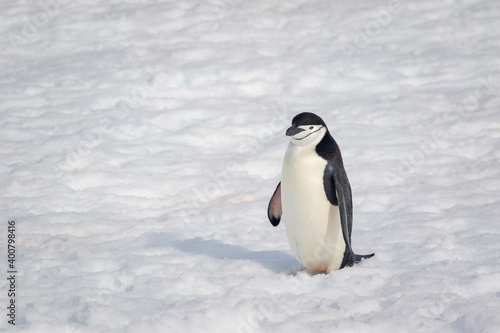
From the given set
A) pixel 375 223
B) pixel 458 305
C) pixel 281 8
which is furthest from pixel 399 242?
pixel 281 8

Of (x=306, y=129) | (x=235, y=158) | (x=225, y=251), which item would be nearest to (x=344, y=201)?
(x=306, y=129)

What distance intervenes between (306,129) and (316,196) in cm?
34

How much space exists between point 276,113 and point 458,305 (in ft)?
12.8

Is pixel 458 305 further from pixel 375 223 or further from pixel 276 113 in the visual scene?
pixel 276 113

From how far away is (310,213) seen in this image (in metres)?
3.08

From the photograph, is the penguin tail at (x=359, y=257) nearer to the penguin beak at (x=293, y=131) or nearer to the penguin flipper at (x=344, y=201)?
the penguin flipper at (x=344, y=201)

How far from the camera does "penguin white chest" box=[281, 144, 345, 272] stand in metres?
3.04

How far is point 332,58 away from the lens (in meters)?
7.57

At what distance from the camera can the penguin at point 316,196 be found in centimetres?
302

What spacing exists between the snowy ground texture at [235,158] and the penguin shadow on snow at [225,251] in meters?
0.02

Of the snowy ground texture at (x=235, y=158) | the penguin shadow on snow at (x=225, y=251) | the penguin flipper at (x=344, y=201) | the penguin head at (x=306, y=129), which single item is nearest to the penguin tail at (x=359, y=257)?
the snowy ground texture at (x=235, y=158)

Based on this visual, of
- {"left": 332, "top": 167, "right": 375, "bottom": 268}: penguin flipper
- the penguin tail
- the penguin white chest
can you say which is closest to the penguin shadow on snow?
the penguin white chest

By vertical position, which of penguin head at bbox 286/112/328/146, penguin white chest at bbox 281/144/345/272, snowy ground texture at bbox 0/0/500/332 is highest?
penguin head at bbox 286/112/328/146

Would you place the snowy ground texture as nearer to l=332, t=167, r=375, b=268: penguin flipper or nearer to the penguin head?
l=332, t=167, r=375, b=268: penguin flipper
